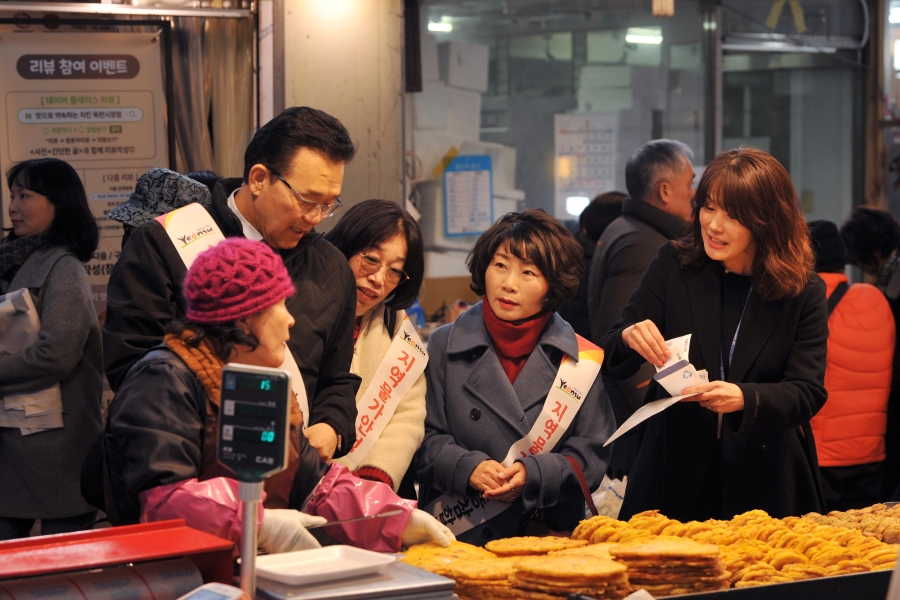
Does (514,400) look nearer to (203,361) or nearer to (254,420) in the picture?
(203,361)

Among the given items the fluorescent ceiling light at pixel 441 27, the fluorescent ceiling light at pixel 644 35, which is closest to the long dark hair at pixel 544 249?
the fluorescent ceiling light at pixel 441 27

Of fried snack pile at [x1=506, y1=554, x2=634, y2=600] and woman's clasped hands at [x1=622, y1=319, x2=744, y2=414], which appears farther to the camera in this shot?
woman's clasped hands at [x1=622, y1=319, x2=744, y2=414]

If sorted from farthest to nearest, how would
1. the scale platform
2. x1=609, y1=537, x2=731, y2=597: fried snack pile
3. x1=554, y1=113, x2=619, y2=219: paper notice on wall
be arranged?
x1=554, y1=113, x2=619, y2=219: paper notice on wall → x1=609, y1=537, x2=731, y2=597: fried snack pile → the scale platform

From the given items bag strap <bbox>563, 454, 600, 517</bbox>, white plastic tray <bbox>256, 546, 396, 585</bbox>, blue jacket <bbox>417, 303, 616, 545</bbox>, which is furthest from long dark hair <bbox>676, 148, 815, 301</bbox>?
white plastic tray <bbox>256, 546, 396, 585</bbox>

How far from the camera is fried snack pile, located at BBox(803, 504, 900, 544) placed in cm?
247

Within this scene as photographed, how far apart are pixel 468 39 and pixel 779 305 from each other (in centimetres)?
421

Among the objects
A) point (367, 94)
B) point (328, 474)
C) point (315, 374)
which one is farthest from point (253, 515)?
point (367, 94)

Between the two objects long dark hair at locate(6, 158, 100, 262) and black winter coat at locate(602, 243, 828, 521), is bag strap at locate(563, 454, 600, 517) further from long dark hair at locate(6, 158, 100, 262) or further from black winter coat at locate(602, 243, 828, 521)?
long dark hair at locate(6, 158, 100, 262)

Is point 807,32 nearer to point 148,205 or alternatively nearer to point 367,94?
point 367,94

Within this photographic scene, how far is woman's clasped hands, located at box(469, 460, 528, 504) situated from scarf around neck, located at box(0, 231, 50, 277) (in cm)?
226

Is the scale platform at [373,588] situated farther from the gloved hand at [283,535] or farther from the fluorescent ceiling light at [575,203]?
the fluorescent ceiling light at [575,203]

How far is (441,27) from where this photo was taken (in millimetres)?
6648

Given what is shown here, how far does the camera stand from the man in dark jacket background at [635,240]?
14.8 feet

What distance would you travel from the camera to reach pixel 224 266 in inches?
82.7
